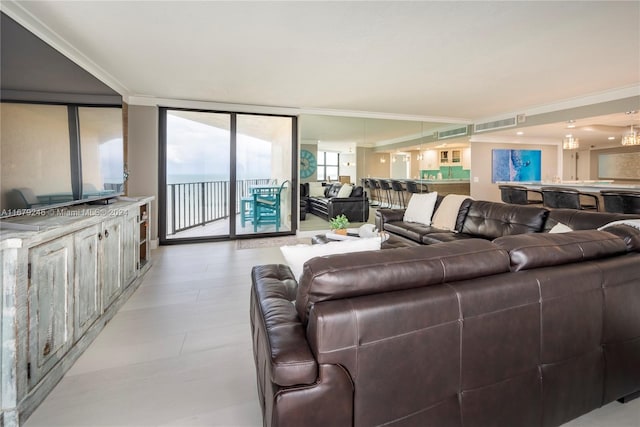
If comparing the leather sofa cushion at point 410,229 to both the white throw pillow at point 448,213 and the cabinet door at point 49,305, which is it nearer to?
the white throw pillow at point 448,213

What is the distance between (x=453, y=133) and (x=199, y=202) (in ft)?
19.8

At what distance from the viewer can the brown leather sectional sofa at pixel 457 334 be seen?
3.12ft

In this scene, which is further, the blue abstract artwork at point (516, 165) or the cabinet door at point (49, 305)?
the blue abstract artwork at point (516, 165)

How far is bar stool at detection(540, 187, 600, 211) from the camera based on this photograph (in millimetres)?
4910

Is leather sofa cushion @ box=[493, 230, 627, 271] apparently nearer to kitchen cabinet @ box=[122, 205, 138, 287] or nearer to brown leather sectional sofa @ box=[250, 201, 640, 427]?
brown leather sectional sofa @ box=[250, 201, 640, 427]

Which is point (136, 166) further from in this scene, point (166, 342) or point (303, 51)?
point (166, 342)

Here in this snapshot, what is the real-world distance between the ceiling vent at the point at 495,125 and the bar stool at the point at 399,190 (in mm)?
2107

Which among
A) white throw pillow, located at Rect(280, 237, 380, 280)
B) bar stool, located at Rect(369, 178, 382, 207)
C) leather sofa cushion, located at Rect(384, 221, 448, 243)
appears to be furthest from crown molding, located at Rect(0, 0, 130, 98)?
bar stool, located at Rect(369, 178, 382, 207)

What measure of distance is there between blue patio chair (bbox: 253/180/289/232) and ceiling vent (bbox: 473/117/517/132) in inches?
180

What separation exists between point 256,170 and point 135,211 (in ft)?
9.39

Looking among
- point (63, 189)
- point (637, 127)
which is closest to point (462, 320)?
point (63, 189)

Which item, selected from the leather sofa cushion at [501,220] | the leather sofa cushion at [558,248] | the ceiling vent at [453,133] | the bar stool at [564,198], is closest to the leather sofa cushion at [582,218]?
the leather sofa cushion at [501,220]

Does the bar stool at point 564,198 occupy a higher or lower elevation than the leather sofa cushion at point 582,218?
higher

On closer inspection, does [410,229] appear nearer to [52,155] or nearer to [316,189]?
[316,189]
